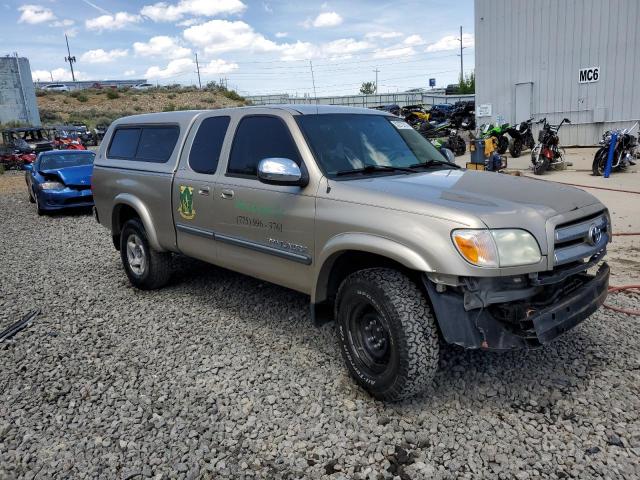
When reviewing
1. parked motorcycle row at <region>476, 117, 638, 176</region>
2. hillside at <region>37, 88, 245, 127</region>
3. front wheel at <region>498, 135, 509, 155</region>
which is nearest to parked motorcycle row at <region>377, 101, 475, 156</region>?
front wheel at <region>498, 135, 509, 155</region>

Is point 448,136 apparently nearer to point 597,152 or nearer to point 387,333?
point 597,152

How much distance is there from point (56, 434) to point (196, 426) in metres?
0.86

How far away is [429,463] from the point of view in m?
2.79

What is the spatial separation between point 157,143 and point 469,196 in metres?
3.47

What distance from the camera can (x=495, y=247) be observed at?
9.20 feet

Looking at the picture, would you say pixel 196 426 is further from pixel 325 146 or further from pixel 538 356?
pixel 538 356

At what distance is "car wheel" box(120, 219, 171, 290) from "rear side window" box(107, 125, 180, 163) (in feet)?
2.46

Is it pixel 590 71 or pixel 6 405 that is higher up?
pixel 590 71

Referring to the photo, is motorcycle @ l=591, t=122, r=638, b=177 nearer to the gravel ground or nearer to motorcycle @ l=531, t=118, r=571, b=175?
motorcycle @ l=531, t=118, r=571, b=175

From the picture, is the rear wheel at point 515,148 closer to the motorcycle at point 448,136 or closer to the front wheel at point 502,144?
the front wheel at point 502,144

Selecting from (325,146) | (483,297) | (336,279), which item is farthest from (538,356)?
(325,146)

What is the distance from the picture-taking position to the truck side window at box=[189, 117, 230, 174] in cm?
454

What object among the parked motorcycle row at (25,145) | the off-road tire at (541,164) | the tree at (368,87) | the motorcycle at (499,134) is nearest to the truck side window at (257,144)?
the off-road tire at (541,164)

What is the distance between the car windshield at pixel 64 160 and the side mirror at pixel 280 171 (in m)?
10.2
